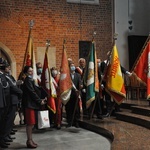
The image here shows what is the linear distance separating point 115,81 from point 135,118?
90 centimetres

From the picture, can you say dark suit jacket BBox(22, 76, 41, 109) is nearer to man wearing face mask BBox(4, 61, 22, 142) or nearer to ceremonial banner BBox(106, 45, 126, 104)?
man wearing face mask BBox(4, 61, 22, 142)

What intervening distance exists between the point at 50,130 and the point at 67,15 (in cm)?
491

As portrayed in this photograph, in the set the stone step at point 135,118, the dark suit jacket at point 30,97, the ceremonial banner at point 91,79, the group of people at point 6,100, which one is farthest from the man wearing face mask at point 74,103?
the group of people at point 6,100

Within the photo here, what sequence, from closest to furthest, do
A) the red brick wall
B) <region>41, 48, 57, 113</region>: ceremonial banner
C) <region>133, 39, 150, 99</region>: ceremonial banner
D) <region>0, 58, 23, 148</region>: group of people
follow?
<region>0, 58, 23, 148</region>: group of people < <region>41, 48, 57, 113</region>: ceremonial banner < <region>133, 39, 150, 99</region>: ceremonial banner < the red brick wall

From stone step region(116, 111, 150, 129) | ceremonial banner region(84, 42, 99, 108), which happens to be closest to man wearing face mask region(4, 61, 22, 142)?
ceremonial banner region(84, 42, 99, 108)

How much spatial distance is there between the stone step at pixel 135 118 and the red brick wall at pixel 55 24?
3749mm

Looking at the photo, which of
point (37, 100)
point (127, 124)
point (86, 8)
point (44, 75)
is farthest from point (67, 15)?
point (37, 100)

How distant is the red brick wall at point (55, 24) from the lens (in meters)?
9.67

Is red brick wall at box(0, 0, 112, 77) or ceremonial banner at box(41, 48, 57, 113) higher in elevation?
red brick wall at box(0, 0, 112, 77)

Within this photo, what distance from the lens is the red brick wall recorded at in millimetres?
9672

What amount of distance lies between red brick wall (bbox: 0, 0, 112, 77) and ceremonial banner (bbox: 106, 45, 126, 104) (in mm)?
3755

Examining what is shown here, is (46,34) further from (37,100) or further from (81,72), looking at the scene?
(37,100)

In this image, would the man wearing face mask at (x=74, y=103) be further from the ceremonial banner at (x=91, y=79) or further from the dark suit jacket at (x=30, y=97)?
the dark suit jacket at (x=30, y=97)

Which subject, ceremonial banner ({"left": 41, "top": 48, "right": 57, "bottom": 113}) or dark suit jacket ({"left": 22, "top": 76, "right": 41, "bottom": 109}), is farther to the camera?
ceremonial banner ({"left": 41, "top": 48, "right": 57, "bottom": 113})
